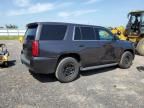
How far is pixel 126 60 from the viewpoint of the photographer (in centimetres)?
947

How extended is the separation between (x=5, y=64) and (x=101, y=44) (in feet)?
13.9

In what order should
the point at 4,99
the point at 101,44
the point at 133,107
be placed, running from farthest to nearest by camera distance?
the point at 101,44 → the point at 4,99 → the point at 133,107

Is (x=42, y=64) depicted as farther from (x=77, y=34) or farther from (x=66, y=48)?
(x=77, y=34)

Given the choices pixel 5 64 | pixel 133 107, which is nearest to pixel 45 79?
pixel 5 64

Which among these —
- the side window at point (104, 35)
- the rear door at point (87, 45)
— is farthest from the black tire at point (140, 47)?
the rear door at point (87, 45)

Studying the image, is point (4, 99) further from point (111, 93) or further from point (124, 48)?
point (124, 48)

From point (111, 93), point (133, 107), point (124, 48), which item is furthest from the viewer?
point (124, 48)

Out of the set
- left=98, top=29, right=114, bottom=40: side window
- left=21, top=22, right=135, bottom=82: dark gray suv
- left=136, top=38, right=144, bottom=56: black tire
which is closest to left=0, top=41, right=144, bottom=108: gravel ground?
left=21, top=22, right=135, bottom=82: dark gray suv

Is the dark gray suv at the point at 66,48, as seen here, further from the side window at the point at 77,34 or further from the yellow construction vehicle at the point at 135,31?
the yellow construction vehicle at the point at 135,31

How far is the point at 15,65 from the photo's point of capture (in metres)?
9.90

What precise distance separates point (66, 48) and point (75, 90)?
1.41 meters

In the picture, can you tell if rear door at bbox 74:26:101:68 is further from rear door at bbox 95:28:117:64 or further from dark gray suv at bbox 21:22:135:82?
rear door at bbox 95:28:117:64

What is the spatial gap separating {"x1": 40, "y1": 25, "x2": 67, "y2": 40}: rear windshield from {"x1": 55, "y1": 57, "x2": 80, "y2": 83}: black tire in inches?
Answer: 31.1

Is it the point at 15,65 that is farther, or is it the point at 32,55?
the point at 15,65
